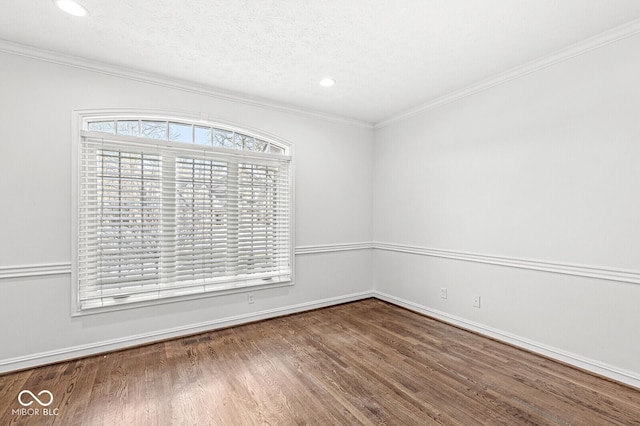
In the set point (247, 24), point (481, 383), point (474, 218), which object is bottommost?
point (481, 383)

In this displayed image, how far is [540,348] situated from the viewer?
272 cm

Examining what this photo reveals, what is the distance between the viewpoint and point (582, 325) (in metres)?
2.48

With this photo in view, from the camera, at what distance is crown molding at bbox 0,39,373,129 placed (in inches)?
98.1

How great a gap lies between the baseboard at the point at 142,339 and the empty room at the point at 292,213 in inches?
0.9

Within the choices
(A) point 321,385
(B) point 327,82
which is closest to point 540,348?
(A) point 321,385

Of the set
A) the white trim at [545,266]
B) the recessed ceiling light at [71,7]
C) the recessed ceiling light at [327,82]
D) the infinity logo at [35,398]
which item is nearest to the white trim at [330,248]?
the white trim at [545,266]

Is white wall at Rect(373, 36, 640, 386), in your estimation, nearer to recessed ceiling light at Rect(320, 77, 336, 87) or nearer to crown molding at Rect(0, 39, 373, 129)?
recessed ceiling light at Rect(320, 77, 336, 87)

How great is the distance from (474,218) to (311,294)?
7.20ft

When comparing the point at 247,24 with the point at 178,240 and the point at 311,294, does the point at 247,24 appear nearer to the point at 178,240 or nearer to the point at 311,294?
the point at 178,240

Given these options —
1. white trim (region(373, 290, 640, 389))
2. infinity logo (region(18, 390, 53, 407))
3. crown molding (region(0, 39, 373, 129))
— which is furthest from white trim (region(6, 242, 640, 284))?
crown molding (region(0, 39, 373, 129))

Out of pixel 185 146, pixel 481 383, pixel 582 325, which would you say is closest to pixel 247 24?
pixel 185 146

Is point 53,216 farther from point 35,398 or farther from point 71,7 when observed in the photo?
point 71,7

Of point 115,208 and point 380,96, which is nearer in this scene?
point 115,208
